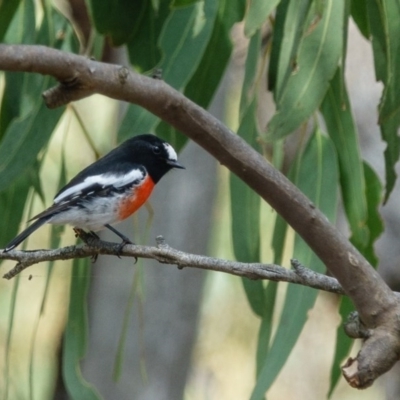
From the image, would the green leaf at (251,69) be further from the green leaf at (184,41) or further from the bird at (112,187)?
the bird at (112,187)

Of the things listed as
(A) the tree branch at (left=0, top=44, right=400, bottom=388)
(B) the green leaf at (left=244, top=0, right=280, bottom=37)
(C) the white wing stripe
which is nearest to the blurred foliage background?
(B) the green leaf at (left=244, top=0, right=280, bottom=37)

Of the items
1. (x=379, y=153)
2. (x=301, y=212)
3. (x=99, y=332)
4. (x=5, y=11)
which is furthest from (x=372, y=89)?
(x=301, y=212)

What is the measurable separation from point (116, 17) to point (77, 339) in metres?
0.88

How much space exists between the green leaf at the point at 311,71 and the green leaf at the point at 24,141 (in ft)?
1.93

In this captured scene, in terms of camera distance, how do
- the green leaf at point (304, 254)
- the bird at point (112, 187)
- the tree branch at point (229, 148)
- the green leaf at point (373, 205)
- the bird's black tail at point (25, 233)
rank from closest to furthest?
the tree branch at point (229, 148) → the bird's black tail at point (25, 233) → the green leaf at point (304, 254) → the bird at point (112, 187) → the green leaf at point (373, 205)

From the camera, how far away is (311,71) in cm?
191

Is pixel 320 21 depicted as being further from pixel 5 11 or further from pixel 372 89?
pixel 372 89

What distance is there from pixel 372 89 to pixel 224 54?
182cm

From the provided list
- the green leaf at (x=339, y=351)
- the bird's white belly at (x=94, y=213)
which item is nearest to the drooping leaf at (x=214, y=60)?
the bird's white belly at (x=94, y=213)

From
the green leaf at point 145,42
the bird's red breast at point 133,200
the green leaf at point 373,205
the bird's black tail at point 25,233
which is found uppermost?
the green leaf at point 145,42

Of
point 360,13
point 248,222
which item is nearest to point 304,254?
point 248,222

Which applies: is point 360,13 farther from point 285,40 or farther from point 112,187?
point 112,187

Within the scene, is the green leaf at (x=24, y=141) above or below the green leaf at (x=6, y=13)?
below

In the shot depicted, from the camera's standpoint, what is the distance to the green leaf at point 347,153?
7.27ft
